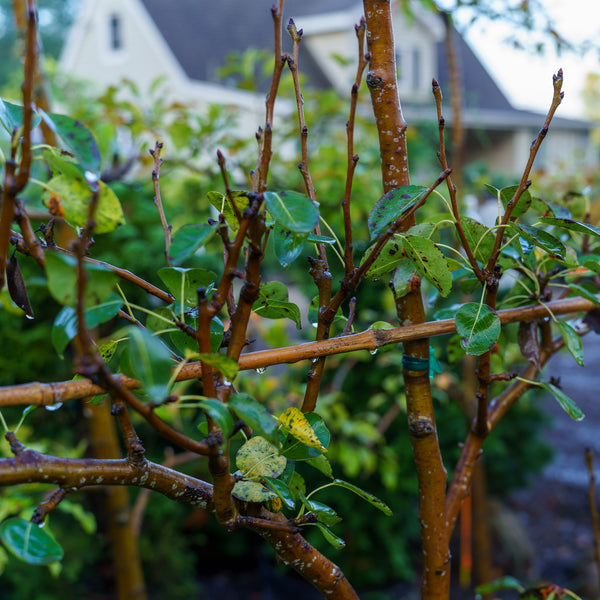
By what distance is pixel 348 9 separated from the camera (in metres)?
9.66

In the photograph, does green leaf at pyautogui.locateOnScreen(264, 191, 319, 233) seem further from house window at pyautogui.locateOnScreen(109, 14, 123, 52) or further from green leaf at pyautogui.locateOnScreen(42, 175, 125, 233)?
house window at pyautogui.locateOnScreen(109, 14, 123, 52)

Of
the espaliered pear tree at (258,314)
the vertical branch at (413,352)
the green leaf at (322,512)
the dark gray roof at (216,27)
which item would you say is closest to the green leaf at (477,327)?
the espaliered pear tree at (258,314)

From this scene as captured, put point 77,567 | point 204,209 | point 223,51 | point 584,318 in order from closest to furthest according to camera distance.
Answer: point 584,318, point 77,567, point 204,209, point 223,51

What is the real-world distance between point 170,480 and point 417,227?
1.22 feet

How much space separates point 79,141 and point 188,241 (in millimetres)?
111

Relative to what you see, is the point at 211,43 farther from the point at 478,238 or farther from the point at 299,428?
the point at 299,428

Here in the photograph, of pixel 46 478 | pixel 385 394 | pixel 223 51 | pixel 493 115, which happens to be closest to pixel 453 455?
pixel 385 394

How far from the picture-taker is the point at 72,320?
479 mm

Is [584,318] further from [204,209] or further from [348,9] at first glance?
[348,9]

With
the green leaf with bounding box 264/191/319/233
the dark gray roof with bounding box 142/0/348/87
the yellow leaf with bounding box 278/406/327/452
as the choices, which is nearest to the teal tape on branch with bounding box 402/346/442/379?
the yellow leaf with bounding box 278/406/327/452

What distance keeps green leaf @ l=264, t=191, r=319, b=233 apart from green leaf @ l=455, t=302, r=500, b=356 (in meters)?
0.23

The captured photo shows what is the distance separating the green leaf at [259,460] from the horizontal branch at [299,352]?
8 cm

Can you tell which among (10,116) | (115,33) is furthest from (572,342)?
(115,33)

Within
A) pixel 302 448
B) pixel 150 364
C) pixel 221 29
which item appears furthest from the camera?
pixel 221 29
